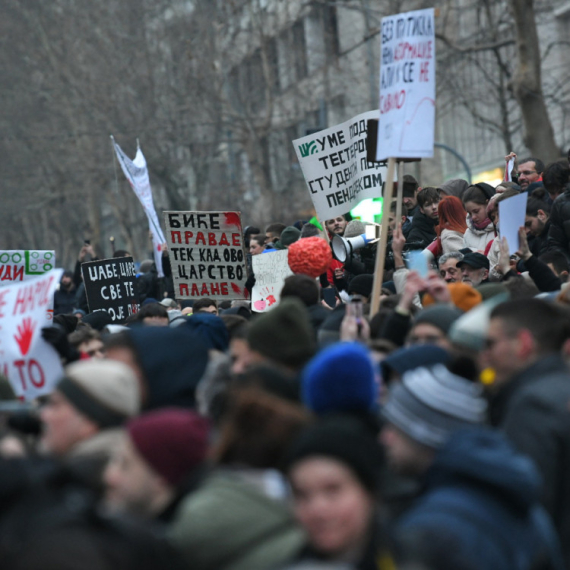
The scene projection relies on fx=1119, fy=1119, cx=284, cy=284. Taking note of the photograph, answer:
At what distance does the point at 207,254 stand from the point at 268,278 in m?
0.89

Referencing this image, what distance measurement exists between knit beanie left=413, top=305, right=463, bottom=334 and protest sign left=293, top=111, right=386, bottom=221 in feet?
13.5

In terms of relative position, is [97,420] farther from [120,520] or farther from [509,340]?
[509,340]

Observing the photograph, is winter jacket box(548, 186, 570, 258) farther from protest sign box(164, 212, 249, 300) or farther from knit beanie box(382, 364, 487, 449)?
knit beanie box(382, 364, 487, 449)

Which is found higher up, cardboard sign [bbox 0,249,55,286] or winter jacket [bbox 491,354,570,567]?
cardboard sign [bbox 0,249,55,286]

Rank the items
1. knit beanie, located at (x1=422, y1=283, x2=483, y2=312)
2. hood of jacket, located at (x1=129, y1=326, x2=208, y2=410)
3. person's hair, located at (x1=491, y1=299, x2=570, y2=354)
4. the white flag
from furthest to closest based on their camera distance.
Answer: the white flag < knit beanie, located at (x1=422, y1=283, x2=483, y2=312) < hood of jacket, located at (x1=129, y1=326, x2=208, y2=410) < person's hair, located at (x1=491, y1=299, x2=570, y2=354)

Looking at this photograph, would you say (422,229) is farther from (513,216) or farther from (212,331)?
(212,331)

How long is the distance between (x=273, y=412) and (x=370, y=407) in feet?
1.17

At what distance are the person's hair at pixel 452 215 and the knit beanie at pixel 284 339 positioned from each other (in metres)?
4.16

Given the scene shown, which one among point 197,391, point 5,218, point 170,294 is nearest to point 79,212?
point 5,218

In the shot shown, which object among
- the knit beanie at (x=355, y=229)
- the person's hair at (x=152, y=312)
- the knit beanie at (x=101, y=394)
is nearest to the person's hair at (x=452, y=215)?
the knit beanie at (x=355, y=229)

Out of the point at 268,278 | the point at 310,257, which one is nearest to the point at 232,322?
the point at 310,257

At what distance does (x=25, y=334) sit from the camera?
5.71m

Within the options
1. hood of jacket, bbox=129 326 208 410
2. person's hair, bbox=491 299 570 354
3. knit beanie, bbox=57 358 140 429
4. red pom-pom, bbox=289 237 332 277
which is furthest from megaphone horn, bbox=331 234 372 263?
knit beanie, bbox=57 358 140 429

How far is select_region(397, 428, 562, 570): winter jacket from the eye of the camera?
2.93 metres
